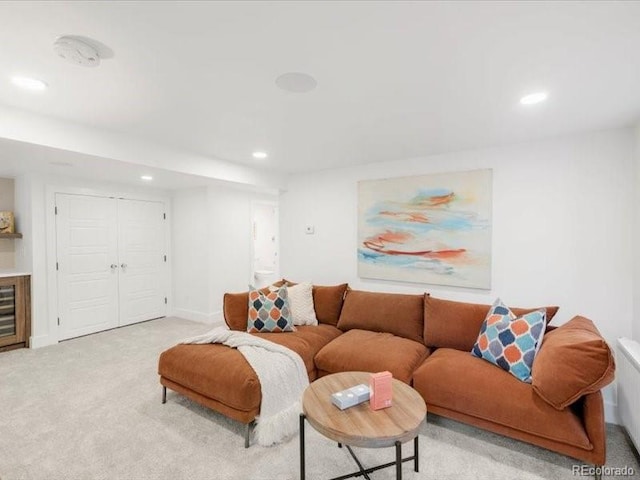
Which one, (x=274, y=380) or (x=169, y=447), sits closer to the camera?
(x=169, y=447)

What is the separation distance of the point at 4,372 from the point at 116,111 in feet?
9.73

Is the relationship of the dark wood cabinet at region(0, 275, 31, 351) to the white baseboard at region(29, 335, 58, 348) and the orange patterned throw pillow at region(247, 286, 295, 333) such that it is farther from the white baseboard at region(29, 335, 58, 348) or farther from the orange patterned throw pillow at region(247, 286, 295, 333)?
the orange patterned throw pillow at region(247, 286, 295, 333)

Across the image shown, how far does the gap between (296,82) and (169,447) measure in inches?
95.3

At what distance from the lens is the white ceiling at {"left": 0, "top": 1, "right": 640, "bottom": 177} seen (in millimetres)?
1271

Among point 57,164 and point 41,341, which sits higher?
point 57,164

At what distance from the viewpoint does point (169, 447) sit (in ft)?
6.89

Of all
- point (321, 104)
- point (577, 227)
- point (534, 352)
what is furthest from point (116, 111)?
point (577, 227)

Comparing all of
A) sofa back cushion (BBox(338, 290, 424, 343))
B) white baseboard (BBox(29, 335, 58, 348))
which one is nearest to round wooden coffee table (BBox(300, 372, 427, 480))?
sofa back cushion (BBox(338, 290, 424, 343))

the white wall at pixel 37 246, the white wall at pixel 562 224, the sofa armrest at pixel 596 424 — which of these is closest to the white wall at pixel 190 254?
the white wall at pixel 37 246

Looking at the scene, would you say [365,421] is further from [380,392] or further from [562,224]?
[562,224]

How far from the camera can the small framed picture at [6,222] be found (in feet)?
13.0

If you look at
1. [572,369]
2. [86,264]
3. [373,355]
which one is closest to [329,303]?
[373,355]

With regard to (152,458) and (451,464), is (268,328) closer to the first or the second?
(152,458)

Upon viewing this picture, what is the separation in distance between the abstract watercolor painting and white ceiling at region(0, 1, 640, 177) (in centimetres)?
62
